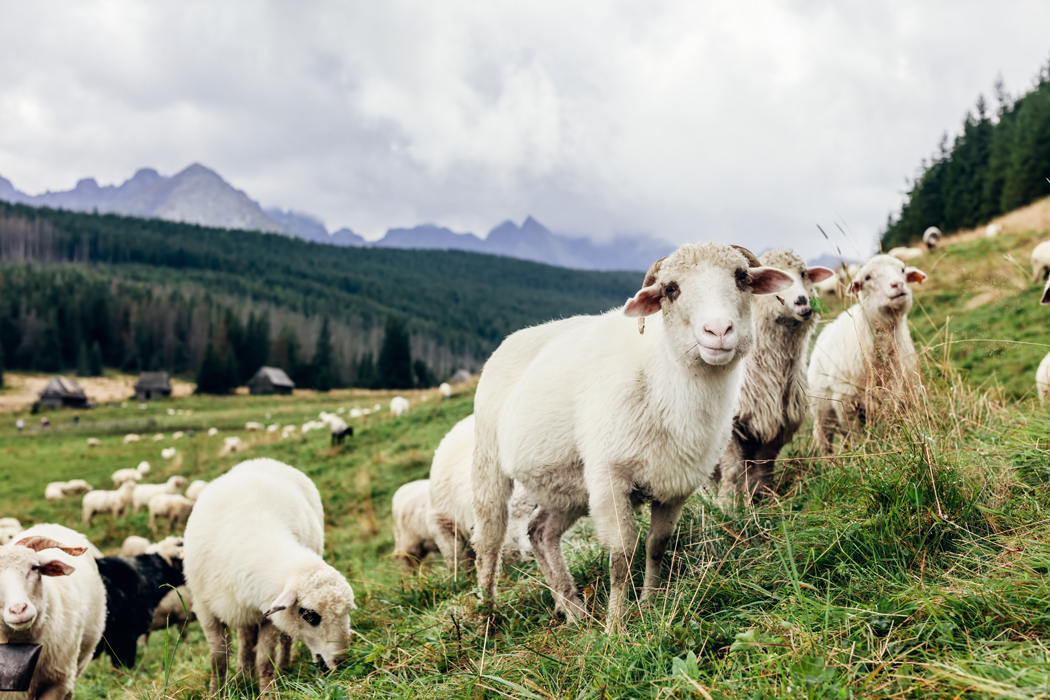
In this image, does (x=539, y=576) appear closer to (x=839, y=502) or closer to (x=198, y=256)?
(x=839, y=502)

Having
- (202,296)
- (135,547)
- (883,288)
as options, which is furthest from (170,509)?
(202,296)

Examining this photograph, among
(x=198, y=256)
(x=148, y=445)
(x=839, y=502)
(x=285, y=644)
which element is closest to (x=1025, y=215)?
(x=839, y=502)

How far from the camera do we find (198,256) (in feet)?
524

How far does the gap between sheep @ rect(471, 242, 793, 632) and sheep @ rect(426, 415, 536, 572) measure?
2.14 m

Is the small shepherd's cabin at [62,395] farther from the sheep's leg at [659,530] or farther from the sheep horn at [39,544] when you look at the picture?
the sheep's leg at [659,530]

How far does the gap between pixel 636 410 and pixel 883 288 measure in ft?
12.4

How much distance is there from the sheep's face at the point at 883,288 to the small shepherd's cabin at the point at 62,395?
3167 inches

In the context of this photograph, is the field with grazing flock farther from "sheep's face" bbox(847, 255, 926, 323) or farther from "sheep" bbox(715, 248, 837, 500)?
"sheep's face" bbox(847, 255, 926, 323)

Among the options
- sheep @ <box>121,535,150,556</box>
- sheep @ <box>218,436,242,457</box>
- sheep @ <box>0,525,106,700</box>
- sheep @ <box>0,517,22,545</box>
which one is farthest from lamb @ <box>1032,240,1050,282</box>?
sheep @ <box>218,436,242,457</box>

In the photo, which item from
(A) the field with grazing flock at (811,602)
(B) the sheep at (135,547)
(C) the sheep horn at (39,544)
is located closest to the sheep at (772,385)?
(A) the field with grazing flock at (811,602)

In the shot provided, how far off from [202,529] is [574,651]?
442cm

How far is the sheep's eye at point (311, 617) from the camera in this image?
4.91m

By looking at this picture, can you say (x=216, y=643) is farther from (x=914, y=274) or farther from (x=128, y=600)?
(x=914, y=274)

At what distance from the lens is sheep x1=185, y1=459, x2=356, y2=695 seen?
16.2 feet
